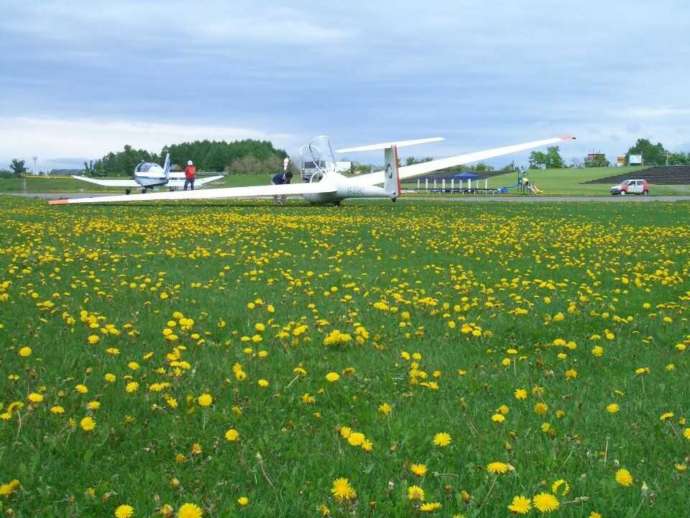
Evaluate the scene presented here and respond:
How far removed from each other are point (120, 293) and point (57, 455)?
4.88 metres

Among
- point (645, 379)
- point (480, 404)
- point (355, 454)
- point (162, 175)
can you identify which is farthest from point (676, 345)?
point (162, 175)

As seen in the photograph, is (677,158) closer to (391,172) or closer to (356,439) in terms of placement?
(391,172)

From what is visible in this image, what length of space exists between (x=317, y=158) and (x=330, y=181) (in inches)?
83.2

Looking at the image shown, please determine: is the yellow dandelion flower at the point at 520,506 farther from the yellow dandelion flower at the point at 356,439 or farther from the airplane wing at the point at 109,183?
the airplane wing at the point at 109,183

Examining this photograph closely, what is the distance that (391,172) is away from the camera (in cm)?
3033

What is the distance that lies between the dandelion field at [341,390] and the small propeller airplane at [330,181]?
61.5 ft

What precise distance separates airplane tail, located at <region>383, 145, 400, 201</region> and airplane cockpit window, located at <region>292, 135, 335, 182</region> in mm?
2945

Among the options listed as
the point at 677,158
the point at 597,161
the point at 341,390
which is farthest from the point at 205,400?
the point at 677,158

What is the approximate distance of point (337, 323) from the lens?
7035 mm

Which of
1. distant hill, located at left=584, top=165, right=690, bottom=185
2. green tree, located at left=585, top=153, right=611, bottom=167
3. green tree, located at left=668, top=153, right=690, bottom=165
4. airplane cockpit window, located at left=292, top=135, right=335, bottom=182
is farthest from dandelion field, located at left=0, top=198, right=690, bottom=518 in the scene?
green tree, located at left=668, top=153, right=690, bottom=165

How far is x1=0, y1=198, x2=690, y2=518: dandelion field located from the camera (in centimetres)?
333

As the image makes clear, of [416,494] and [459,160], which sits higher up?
[459,160]

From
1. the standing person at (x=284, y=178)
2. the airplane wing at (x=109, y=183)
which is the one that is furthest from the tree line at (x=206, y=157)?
the standing person at (x=284, y=178)

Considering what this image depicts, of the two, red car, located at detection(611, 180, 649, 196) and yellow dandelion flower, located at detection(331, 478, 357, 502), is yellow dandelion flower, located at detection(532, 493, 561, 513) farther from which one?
red car, located at detection(611, 180, 649, 196)
